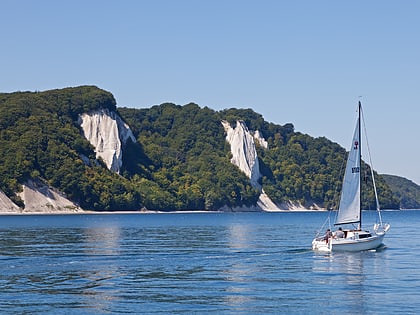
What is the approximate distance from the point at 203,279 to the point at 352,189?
2567 cm

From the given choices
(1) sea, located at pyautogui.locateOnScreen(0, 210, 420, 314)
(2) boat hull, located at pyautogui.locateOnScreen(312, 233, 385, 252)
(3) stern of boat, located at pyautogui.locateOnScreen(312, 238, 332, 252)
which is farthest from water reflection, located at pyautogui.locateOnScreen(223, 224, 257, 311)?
(2) boat hull, located at pyautogui.locateOnScreen(312, 233, 385, 252)

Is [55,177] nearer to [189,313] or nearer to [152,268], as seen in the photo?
[152,268]

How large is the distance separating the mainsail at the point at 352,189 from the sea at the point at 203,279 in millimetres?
4000

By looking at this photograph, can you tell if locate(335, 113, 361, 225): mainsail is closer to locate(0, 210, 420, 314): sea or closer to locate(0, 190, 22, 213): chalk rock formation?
locate(0, 210, 420, 314): sea

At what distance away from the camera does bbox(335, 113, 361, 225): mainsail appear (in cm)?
7375

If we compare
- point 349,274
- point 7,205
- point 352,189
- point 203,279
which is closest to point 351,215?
point 352,189

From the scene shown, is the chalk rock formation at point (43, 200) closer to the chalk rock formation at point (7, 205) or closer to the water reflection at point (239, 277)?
the chalk rock formation at point (7, 205)

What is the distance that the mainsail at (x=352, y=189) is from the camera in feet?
242

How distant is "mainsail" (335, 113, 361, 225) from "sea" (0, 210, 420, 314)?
400cm

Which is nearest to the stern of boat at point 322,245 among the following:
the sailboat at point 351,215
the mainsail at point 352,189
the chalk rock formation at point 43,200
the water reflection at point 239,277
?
the sailboat at point 351,215

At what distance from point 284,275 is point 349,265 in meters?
9.20

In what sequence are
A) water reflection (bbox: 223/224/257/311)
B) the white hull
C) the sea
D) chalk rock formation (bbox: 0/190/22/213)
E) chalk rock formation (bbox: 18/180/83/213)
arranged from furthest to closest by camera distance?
chalk rock formation (bbox: 18/180/83/213) < chalk rock formation (bbox: 0/190/22/213) < the white hull < water reflection (bbox: 223/224/257/311) < the sea

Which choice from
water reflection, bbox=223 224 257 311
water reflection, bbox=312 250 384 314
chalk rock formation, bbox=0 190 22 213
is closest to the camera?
water reflection, bbox=312 250 384 314

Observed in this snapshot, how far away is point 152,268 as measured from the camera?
5938cm
